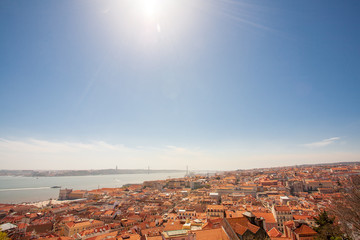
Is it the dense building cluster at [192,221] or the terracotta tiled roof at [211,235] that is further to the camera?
the dense building cluster at [192,221]

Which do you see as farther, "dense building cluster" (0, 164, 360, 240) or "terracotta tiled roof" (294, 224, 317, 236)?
"terracotta tiled roof" (294, 224, 317, 236)

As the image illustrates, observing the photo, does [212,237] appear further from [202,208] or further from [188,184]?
[188,184]

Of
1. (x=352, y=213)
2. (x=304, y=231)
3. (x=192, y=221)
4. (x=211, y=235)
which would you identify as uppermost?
(x=352, y=213)

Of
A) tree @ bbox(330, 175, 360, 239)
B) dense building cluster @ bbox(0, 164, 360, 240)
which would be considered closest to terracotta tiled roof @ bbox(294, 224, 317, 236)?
dense building cluster @ bbox(0, 164, 360, 240)

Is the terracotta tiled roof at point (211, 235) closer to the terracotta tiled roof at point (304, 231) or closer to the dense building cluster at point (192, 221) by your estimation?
the dense building cluster at point (192, 221)

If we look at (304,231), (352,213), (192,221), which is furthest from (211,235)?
(304,231)

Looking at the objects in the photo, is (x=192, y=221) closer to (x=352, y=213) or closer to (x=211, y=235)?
(x=211, y=235)

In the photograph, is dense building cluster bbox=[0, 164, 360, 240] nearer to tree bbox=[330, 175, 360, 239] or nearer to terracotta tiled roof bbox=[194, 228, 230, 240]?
terracotta tiled roof bbox=[194, 228, 230, 240]

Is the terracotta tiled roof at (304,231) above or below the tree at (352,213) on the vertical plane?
below

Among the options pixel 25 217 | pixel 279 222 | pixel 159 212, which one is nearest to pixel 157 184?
pixel 159 212

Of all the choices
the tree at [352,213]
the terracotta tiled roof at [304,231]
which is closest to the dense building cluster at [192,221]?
the terracotta tiled roof at [304,231]

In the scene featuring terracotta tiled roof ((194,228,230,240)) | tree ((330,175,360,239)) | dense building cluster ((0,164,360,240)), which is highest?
tree ((330,175,360,239))
